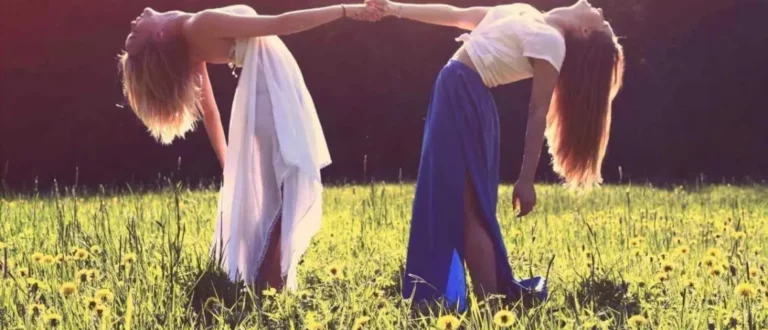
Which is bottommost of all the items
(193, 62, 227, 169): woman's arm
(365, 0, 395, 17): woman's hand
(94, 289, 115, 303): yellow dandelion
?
(94, 289, 115, 303): yellow dandelion

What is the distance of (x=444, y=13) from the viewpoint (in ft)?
13.0

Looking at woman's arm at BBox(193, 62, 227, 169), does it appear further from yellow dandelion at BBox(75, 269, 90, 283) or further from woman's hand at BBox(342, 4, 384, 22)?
yellow dandelion at BBox(75, 269, 90, 283)

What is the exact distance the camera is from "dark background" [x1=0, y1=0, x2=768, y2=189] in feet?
36.6

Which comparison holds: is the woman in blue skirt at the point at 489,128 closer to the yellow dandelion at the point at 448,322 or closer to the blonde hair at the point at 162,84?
the yellow dandelion at the point at 448,322

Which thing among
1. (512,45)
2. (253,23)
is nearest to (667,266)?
(512,45)

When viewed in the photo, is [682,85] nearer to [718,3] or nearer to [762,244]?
[718,3]

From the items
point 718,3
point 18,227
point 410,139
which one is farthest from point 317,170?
point 718,3

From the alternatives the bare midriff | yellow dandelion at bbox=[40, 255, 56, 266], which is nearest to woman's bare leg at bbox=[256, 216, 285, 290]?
yellow dandelion at bbox=[40, 255, 56, 266]

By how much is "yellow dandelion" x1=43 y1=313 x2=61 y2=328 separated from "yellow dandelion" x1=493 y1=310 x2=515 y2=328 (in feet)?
3.94

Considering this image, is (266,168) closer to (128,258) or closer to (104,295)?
(128,258)

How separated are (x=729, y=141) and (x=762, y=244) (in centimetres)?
810

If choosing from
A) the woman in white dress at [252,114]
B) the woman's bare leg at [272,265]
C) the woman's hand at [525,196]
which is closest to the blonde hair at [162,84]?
the woman in white dress at [252,114]

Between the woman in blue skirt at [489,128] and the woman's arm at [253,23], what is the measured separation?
61cm

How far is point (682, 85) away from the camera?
12336mm
